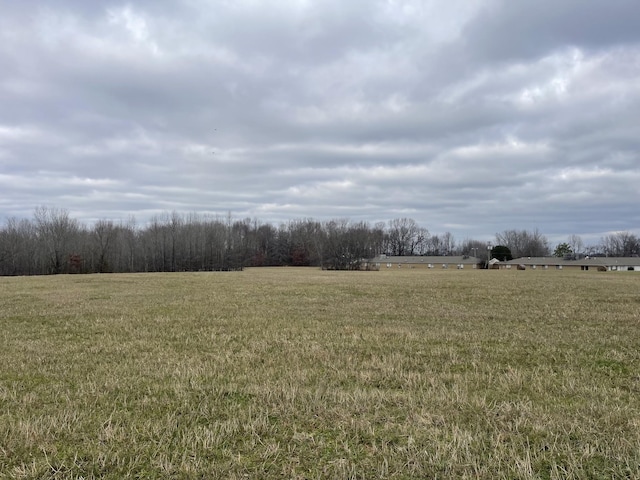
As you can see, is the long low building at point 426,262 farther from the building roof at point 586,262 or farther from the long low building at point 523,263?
the building roof at point 586,262

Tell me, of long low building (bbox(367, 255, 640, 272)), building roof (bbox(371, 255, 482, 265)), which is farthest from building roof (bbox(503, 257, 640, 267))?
building roof (bbox(371, 255, 482, 265))

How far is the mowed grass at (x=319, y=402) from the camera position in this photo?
3865mm

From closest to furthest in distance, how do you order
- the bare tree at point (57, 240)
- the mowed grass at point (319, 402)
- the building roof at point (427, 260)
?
1. the mowed grass at point (319, 402)
2. the bare tree at point (57, 240)
3. the building roof at point (427, 260)

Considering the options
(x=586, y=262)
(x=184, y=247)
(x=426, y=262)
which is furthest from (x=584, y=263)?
(x=184, y=247)

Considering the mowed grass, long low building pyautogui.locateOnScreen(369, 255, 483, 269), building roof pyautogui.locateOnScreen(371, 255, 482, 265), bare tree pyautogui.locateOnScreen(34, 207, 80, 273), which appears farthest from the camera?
building roof pyautogui.locateOnScreen(371, 255, 482, 265)

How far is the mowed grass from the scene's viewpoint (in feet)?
12.7

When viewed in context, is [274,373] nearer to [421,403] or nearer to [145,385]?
[145,385]

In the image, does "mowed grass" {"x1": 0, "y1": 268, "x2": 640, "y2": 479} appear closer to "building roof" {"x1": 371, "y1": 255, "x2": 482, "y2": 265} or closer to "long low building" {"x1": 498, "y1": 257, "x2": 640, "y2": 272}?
"long low building" {"x1": 498, "y1": 257, "x2": 640, "y2": 272}

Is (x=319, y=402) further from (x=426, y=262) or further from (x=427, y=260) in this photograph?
(x=427, y=260)

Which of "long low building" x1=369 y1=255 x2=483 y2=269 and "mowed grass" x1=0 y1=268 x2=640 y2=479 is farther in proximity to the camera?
"long low building" x1=369 y1=255 x2=483 y2=269

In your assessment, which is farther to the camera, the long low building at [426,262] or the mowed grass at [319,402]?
the long low building at [426,262]

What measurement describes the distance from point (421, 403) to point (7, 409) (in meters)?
5.13

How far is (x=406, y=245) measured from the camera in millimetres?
158500

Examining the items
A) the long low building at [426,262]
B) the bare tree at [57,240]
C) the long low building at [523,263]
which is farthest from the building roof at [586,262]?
the bare tree at [57,240]
